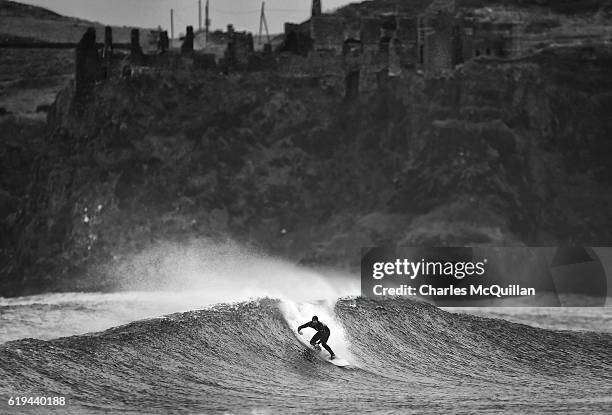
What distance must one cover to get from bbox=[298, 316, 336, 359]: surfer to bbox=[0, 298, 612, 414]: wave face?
0.48m

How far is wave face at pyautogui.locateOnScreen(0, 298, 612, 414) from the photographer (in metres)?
55.9

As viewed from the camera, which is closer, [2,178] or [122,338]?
[122,338]

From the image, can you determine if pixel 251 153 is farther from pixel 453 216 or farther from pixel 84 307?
pixel 84 307

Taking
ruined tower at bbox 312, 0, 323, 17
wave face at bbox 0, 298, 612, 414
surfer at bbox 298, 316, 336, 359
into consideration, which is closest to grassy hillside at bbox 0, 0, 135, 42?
ruined tower at bbox 312, 0, 323, 17

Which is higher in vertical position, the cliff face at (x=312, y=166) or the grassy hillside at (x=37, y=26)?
the grassy hillside at (x=37, y=26)

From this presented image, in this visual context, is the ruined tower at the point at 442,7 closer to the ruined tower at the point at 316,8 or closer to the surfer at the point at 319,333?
the ruined tower at the point at 316,8

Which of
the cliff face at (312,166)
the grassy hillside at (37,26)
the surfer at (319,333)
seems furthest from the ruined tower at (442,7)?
the surfer at (319,333)

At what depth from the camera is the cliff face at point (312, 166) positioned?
109 meters

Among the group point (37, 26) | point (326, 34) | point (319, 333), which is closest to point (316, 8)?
point (326, 34)

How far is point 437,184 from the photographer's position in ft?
357

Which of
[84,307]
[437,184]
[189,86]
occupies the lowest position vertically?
[84,307]

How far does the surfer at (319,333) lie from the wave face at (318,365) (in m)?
0.48

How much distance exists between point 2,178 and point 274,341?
61.9 meters

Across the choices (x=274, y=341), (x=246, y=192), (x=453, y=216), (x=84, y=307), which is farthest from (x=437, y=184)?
(x=274, y=341)
